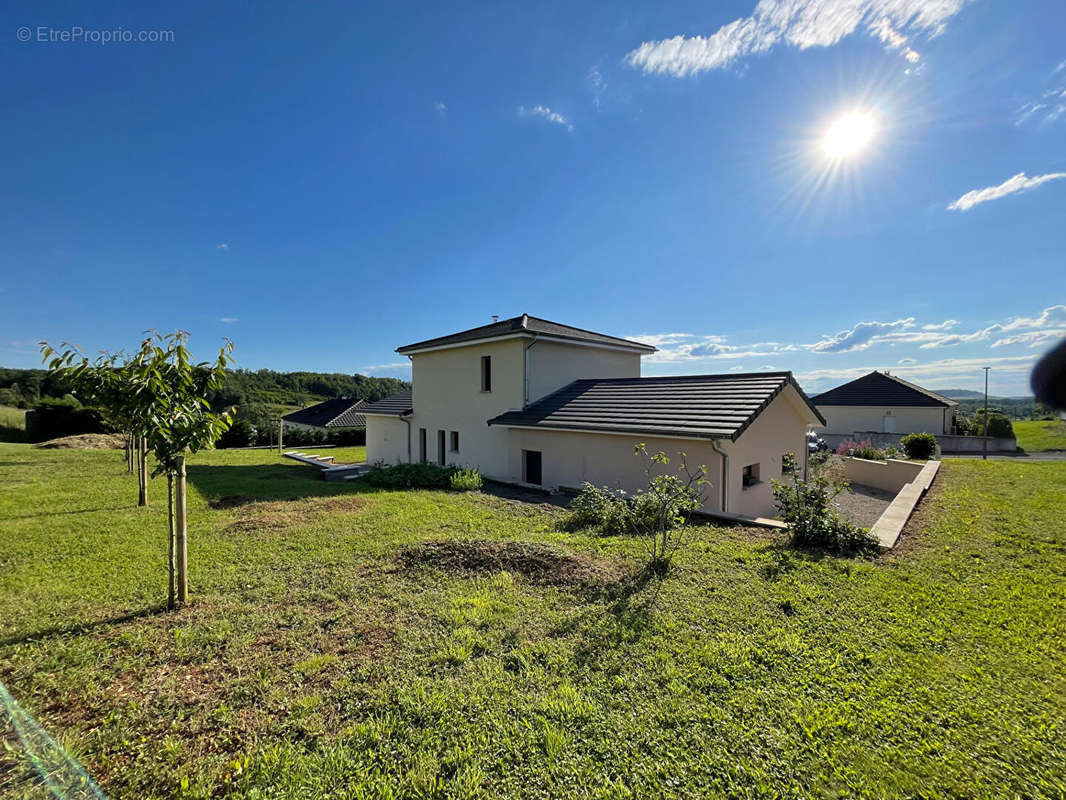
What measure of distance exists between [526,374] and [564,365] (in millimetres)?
1946

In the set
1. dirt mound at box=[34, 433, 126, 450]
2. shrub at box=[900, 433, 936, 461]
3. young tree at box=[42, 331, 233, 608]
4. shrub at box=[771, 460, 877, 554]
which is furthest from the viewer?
dirt mound at box=[34, 433, 126, 450]

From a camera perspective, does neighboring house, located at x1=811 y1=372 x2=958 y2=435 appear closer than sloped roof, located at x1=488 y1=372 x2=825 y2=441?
No

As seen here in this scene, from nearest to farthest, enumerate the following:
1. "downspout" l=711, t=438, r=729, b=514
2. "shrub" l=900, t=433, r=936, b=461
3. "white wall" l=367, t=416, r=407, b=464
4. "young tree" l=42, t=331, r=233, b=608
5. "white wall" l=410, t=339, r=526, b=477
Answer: "young tree" l=42, t=331, r=233, b=608 < "downspout" l=711, t=438, r=729, b=514 < "white wall" l=410, t=339, r=526, b=477 < "shrub" l=900, t=433, r=936, b=461 < "white wall" l=367, t=416, r=407, b=464

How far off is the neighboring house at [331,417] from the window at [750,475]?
2397 cm

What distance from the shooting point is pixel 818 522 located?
22.8 ft

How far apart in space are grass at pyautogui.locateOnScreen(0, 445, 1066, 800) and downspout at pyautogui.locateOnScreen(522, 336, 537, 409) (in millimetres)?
7933

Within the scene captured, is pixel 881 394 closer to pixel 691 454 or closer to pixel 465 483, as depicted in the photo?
pixel 691 454

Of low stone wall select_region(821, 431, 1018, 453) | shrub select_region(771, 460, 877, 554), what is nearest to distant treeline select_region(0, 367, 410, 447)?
shrub select_region(771, 460, 877, 554)

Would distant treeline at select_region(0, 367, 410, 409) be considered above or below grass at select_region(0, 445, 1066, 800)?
above

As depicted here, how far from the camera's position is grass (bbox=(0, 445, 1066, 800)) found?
257cm

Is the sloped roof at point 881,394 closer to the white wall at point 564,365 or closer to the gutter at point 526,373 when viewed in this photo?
the white wall at point 564,365

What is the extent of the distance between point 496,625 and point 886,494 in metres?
17.0

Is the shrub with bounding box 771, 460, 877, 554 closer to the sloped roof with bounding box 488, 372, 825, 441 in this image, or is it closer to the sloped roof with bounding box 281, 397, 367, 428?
the sloped roof with bounding box 488, 372, 825, 441

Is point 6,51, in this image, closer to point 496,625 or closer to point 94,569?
point 94,569
